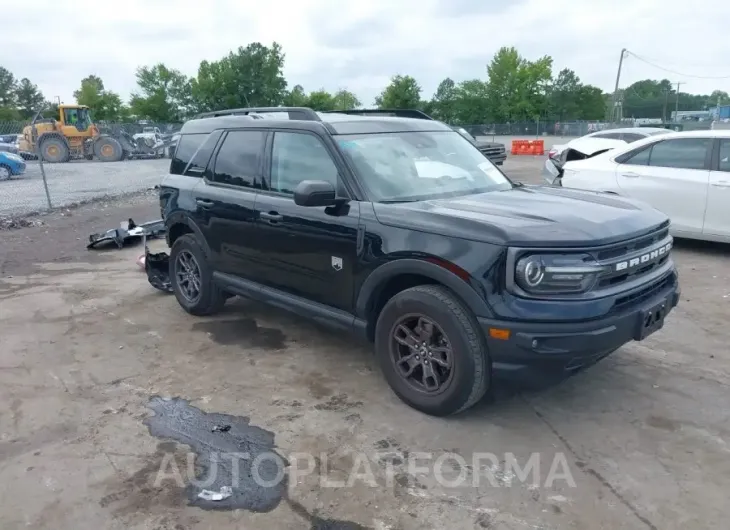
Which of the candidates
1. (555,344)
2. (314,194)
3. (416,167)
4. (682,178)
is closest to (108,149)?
(682,178)

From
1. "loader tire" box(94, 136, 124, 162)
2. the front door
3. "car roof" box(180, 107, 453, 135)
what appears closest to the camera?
the front door

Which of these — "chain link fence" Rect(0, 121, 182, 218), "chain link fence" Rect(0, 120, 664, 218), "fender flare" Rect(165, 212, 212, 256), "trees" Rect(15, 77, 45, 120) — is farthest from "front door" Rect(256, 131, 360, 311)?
"trees" Rect(15, 77, 45, 120)

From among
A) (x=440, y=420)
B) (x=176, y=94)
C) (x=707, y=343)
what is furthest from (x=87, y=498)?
(x=176, y=94)

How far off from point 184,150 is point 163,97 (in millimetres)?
64316

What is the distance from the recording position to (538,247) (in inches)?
131

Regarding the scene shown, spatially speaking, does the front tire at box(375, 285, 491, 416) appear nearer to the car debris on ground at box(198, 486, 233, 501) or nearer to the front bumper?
the front bumper

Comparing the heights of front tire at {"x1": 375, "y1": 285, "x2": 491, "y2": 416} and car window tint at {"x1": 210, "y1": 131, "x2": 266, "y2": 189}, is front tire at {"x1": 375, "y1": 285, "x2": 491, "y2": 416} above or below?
below

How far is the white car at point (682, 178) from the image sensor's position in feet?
25.0

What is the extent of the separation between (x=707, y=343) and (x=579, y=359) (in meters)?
2.35

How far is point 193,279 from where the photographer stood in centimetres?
589

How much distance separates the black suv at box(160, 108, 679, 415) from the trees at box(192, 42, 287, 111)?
56.9 m

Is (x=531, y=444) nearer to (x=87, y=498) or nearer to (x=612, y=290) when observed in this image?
(x=612, y=290)

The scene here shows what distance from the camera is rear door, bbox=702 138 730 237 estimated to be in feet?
24.7

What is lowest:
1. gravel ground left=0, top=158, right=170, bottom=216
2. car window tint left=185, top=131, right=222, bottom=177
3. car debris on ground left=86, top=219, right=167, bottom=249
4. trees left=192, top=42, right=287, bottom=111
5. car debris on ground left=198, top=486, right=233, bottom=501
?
car debris on ground left=198, top=486, right=233, bottom=501
